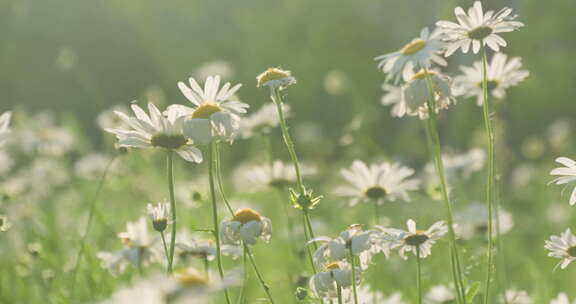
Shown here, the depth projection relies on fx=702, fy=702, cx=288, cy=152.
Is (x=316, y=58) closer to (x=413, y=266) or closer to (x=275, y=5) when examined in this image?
(x=275, y=5)

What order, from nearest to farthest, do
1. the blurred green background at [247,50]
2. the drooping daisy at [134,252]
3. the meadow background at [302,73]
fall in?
the drooping daisy at [134,252] → the meadow background at [302,73] → the blurred green background at [247,50]

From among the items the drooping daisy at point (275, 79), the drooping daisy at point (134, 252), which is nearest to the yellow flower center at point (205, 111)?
the drooping daisy at point (275, 79)

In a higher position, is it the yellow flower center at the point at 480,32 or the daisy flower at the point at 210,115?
the yellow flower center at the point at 480,32

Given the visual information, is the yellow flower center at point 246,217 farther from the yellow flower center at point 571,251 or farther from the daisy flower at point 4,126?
the yellow flower center at point 571,251

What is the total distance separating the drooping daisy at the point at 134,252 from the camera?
2.44m

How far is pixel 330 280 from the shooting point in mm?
1846

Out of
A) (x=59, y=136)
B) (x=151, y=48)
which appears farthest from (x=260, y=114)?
(x=151, y=48)

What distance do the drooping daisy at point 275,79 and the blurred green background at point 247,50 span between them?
1160cm

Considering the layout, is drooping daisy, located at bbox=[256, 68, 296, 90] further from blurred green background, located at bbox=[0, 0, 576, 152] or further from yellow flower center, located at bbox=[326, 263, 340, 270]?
blurred green background, located at bbox=[0, 0, 576, 152]

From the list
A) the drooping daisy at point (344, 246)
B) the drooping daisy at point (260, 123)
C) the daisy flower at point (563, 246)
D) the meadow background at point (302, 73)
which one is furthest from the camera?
the meadow background at point (302, 73)

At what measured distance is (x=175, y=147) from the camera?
1964 mm

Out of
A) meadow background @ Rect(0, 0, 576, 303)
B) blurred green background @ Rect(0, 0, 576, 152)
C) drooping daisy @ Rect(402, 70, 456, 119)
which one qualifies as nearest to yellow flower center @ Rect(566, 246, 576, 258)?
drooping daisy @ Rect(402, 70, 456, 119)

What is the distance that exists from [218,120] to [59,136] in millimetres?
3885

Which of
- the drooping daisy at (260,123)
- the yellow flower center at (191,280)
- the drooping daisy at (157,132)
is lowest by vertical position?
the yellow flower center at (191,280)
